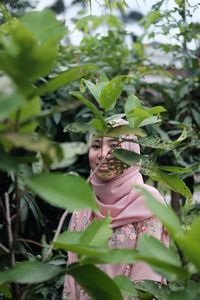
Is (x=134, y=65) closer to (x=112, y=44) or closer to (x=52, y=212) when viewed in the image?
(x=112, y=44)

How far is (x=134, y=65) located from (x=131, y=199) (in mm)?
1866

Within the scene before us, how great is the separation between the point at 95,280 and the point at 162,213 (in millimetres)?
158

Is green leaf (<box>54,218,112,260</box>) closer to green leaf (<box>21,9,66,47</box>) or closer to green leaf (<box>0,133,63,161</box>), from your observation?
green leaf (<box>0,133,63,161</box>)

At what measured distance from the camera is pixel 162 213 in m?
0.61

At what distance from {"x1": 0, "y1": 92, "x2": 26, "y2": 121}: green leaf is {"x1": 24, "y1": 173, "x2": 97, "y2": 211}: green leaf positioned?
9cm

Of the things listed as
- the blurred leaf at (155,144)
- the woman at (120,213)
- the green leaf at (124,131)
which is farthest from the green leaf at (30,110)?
the woman at (120,213)

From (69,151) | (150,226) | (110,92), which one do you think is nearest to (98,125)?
(110,92)

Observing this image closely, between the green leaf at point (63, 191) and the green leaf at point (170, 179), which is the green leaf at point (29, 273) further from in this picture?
the green leaf at point (170, 179)

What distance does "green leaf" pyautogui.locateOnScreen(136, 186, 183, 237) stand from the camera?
0.60 meters

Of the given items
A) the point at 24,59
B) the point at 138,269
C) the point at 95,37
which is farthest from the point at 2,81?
the point at 95,37

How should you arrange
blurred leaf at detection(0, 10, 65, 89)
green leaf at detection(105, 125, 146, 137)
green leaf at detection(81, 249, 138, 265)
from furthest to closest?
green leaf at detection(105, 125, 146, 137) → green leaf at detection(81, 249, 138, 265) → blurred leaf at detection(0, 10, 65, 89)

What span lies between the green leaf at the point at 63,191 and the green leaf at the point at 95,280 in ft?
0.51

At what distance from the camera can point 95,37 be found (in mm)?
3846

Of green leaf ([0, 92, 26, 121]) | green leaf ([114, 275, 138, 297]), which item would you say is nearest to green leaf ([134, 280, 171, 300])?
green leaf ([114, 275, 138, 297])
